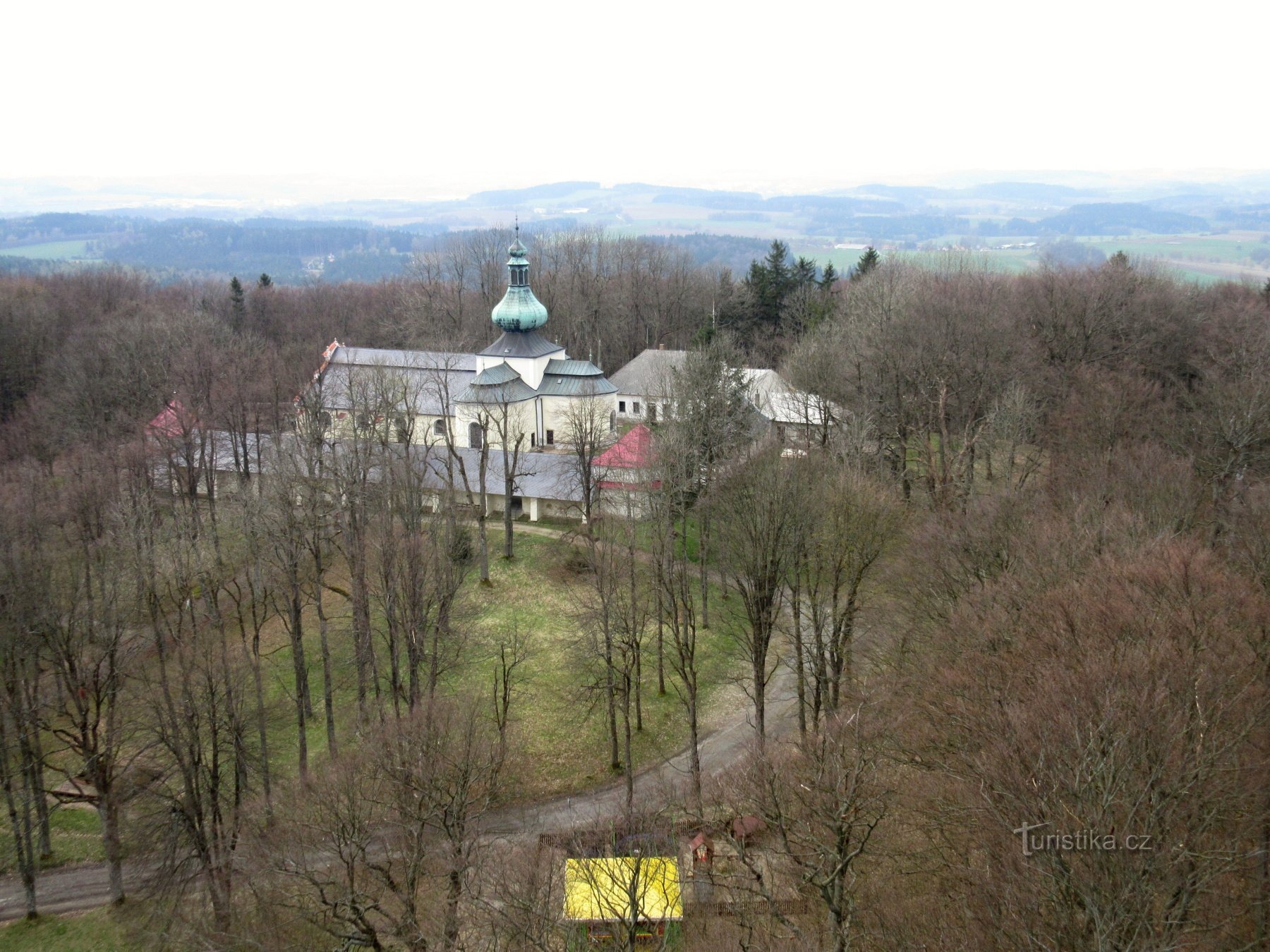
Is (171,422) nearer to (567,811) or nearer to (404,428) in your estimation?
(404,428)

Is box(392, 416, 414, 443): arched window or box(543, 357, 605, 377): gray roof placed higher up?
box(543, 357, 605, 377): gray roof

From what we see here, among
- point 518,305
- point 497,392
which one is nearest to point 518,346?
point 518,305

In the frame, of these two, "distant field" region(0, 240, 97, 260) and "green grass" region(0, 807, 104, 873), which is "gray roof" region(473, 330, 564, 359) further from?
"distant field" region(0, 240, 97, 260)

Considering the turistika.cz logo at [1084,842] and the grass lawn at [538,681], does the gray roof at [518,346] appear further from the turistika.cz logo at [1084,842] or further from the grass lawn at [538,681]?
the turistika.cz logo at [1084,842]

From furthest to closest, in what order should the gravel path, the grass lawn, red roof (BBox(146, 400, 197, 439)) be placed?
1. red roof (BBox(146, 400, 197, 439))
2. the grass lawn
3. the gravel path

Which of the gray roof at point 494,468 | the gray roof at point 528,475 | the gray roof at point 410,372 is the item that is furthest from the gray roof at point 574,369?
the gray roof at point 528,475

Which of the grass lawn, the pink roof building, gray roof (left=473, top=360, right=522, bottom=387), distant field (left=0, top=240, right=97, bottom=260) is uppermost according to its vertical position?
distant field (left=0, top=240, right=97, bottom=260)

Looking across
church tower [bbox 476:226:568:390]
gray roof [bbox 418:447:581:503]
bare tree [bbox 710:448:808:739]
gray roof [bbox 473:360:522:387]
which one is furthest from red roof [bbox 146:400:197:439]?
bare tree [bbox 710:448:808:739]

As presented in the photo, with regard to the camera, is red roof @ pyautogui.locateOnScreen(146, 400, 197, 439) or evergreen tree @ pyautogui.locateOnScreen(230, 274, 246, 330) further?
evergreen tree @ pyautogui.locateOnScreen(230, 274, 246, 330)
